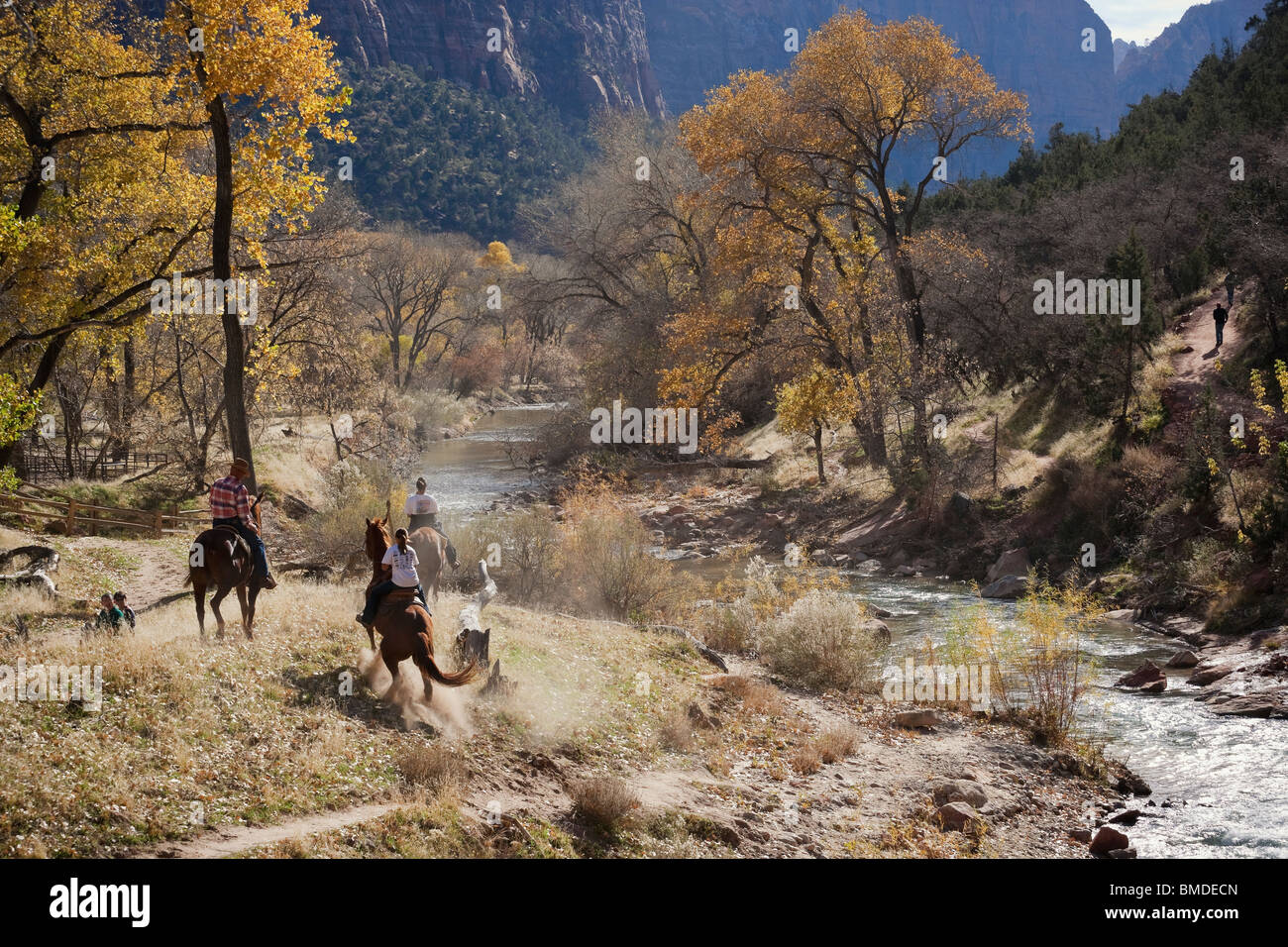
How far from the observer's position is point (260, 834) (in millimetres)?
8469

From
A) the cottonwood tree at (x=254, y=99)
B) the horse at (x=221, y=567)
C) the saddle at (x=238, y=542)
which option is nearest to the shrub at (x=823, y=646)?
the horse at (x=221, y=567)

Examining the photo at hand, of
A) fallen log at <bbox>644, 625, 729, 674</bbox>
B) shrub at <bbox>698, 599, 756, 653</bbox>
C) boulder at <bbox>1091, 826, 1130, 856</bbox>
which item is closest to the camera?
boulder at <bbox>1091, 826, 1130, 856</bbox>

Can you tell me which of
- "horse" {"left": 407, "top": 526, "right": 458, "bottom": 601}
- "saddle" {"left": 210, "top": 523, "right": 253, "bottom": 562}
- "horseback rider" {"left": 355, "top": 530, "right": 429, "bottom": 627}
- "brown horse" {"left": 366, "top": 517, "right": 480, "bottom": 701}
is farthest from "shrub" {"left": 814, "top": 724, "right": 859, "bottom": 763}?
"saddle" {"left": 210, "top": 523, "right": 253, "bottom": 562}

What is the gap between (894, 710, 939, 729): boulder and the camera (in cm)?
1565

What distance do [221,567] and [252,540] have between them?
0.65 meters

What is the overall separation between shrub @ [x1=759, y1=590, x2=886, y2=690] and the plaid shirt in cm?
978

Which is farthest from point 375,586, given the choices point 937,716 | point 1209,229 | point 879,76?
point 1209,229

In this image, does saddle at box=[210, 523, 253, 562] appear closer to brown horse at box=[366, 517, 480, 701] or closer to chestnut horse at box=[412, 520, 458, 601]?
brown horse at box=[366, 517, 480, 701]

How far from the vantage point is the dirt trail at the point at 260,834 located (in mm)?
7914

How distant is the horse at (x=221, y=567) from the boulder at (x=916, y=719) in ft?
32.1

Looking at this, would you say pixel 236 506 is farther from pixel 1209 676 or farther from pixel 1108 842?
pixel 1209 676

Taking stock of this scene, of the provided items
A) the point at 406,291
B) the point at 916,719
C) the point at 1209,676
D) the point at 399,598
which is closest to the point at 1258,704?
the point at 1209,676
